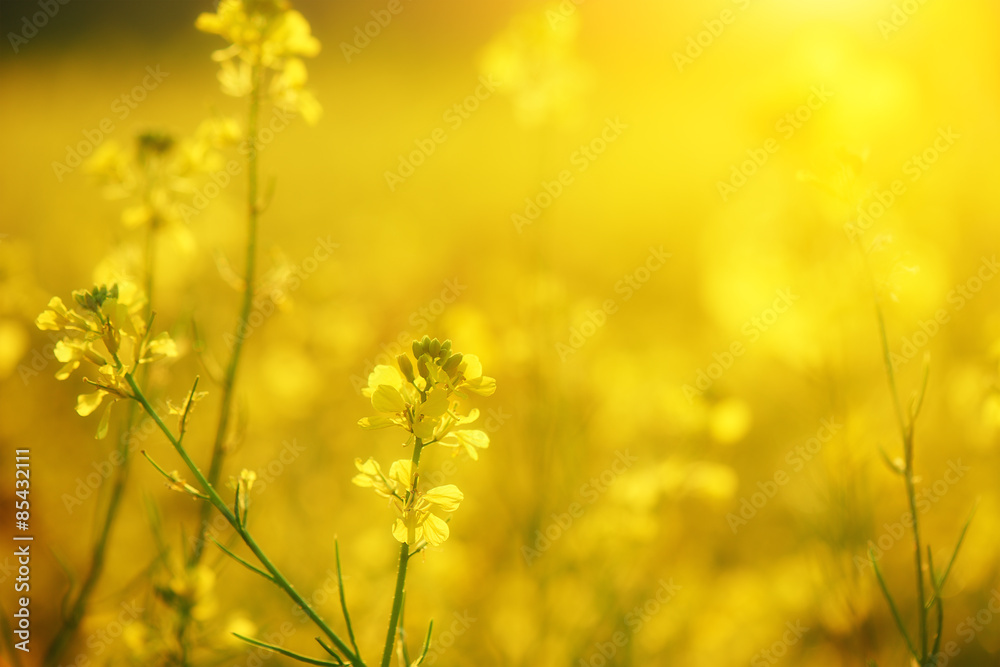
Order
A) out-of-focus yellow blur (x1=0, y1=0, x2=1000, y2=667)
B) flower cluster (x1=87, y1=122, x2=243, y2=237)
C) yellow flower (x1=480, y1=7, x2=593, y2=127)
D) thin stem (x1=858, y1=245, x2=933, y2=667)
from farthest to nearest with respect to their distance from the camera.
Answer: yellow flower (x1=480, y1=7, x2=593, y2=127), out-of-focus yellow blur (x1=0, y1=0, x2=1000, y2=667), flower cluster (x1=87, y1=122, x2=243, y2=237), thin stem (x1=858, y1=245, x2=933, y2=667)

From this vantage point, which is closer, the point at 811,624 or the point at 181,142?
the point at 181,142

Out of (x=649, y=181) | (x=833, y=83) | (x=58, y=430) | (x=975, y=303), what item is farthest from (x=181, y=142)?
(x=649, y=181)

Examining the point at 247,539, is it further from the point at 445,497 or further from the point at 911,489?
the point at 911,489

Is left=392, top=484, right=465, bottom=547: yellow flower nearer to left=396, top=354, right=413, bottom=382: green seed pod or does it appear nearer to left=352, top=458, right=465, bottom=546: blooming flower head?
left=352, top=458, right=465, bottom=546: blooming flower head

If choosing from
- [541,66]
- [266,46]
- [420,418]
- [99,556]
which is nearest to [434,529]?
[420,418]

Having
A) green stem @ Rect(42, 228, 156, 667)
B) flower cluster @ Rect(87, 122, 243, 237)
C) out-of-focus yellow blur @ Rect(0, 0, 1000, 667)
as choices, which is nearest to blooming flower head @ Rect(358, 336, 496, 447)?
out-of-focus yellow blur @ Rect(0, 0, 1000, 667)

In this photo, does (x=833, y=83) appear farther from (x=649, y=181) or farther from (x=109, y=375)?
(x=649, y=181)
